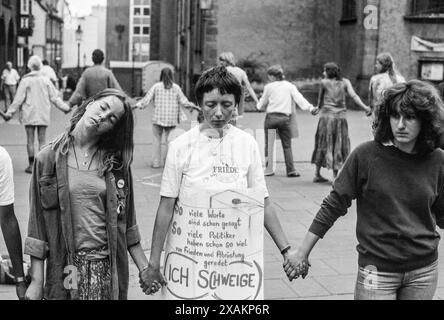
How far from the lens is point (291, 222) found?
8203 mm

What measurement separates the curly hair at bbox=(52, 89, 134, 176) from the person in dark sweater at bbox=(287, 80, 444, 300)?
1022 mm

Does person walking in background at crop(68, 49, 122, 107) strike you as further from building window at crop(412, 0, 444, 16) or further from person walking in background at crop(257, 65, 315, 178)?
building window at crop(412, 0, 444, 16)

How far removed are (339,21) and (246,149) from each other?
24639mm

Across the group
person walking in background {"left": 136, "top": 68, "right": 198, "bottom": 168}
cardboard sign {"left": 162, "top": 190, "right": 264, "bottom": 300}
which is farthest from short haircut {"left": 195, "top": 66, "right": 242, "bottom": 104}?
person walking in background {"left": 136, "top": 68, "right": 198, "bottom": 168}

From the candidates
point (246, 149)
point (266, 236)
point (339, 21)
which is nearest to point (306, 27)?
point (339, 21)

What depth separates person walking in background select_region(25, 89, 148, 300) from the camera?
3275mm

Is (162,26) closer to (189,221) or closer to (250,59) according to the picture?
(250,59)

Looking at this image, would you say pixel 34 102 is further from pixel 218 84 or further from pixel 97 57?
pixel 218 84

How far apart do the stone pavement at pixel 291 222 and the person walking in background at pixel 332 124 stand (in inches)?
16.6

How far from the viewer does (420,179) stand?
3352 mm

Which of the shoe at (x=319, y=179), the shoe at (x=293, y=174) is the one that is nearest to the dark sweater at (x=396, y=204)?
the shoe at (x=319, y=179)

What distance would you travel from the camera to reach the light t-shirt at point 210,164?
3.42 m

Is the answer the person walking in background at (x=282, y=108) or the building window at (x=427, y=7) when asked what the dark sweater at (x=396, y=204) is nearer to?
the person walking in background at (x=282, y=108)

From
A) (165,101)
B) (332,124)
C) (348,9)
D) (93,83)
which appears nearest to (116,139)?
(332,124)
